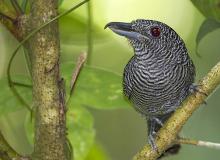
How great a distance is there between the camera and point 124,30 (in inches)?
85.1

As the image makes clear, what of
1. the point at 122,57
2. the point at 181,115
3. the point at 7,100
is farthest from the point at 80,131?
the point at 122,57

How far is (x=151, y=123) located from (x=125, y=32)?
75cm

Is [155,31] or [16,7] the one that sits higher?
[16,7]

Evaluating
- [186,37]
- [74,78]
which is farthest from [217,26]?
[186,37]

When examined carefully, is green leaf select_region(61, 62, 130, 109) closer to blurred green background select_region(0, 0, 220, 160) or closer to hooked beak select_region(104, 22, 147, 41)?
hooked beak select_region(104, 22, 147, 41)

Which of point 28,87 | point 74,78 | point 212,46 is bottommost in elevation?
point 212,46

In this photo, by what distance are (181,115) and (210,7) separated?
37 centimetres

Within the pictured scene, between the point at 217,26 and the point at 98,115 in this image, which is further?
the point at 98,115

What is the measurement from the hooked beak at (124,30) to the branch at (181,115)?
40 cm

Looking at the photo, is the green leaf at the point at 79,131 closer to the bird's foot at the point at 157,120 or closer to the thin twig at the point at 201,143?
the thin twig at the point at 201,143

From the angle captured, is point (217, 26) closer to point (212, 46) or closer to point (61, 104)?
point (61, 104)

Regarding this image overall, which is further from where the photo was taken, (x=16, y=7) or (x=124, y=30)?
(x=124, y=30)

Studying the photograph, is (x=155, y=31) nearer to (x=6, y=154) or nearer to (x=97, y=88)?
(x=97, y=88)

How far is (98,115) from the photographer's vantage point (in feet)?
14.3
